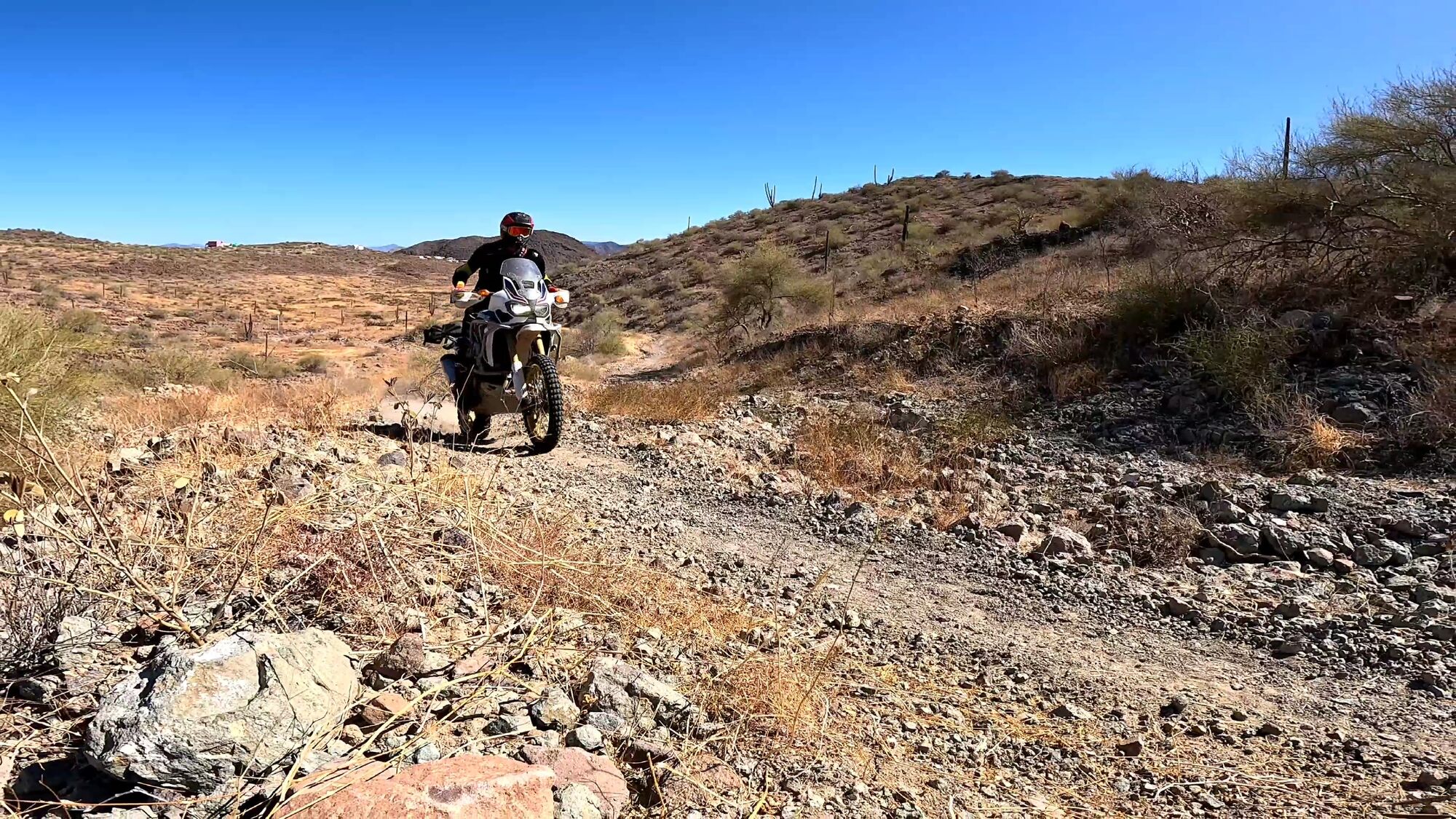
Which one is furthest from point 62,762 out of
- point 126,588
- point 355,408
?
point 355,408

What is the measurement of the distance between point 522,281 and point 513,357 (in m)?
0.63

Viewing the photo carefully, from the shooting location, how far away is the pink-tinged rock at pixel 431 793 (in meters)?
1.62

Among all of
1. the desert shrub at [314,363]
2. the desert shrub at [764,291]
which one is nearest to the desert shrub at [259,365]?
the desert shrub at [314,363]

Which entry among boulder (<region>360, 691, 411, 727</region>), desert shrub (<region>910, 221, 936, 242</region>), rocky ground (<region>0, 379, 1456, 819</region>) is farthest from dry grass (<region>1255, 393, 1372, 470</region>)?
desert shrub (<region>910, 221, 936, 242</region>)

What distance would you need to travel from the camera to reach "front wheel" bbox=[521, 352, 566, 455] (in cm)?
638

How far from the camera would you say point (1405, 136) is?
9.38m

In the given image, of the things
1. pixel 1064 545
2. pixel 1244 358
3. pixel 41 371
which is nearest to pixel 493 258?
pixel 41 371

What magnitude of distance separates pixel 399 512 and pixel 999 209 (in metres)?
34.9

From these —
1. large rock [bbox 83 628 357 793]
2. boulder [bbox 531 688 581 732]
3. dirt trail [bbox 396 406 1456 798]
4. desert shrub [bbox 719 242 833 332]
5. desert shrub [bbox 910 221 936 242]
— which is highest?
desert shrub [bbox 910 221 936 242]

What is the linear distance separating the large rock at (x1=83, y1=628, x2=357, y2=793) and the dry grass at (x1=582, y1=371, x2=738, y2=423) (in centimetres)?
670

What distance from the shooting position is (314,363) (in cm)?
2016

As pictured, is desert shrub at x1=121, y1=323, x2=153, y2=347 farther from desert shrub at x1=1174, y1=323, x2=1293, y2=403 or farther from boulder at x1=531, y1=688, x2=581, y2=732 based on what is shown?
desert shrub at x1=1174, y1=323, x2=1293, y2=403

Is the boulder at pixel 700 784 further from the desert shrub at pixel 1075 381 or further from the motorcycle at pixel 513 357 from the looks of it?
the desert shrub at pixel 1075 381

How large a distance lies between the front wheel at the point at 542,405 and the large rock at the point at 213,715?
4.33m
